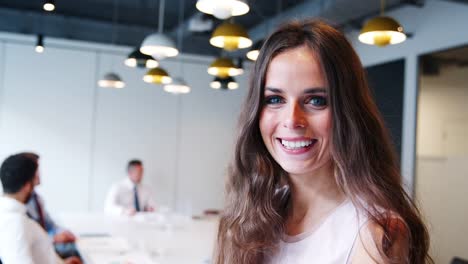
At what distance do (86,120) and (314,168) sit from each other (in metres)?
6.59

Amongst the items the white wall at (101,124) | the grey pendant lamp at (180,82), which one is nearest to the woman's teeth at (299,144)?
the grey pendant lamp at (180,82)

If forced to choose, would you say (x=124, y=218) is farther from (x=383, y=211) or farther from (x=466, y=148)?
(x=383, y=211)

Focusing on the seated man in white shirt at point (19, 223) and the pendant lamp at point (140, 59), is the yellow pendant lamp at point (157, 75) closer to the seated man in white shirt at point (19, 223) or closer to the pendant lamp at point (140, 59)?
the pendant lamp at point (140, 59)

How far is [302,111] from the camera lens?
1.04 meters

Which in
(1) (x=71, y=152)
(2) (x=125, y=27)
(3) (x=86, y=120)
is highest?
(2) (x=125, y=27)

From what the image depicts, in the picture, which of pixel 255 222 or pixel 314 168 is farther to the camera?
pixel 255 222

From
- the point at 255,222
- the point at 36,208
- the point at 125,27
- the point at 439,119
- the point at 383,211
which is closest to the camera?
the point at 383,211

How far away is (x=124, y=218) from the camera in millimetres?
5352

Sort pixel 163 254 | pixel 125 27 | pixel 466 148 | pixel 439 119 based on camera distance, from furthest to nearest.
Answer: pixel 125 27 < pixel 439 119 < pixel 466 148 < pixel 163 254

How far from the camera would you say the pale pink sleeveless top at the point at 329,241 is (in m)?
1.00

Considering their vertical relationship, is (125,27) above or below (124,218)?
above

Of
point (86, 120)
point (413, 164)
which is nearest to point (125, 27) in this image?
point (86, 120)

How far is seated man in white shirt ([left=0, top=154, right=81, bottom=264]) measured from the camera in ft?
8.96

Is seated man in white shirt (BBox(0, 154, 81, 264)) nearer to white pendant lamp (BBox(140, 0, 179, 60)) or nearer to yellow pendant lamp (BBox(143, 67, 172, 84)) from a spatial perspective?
white pendant lamp (BBox(140, 0, 179, 60))
